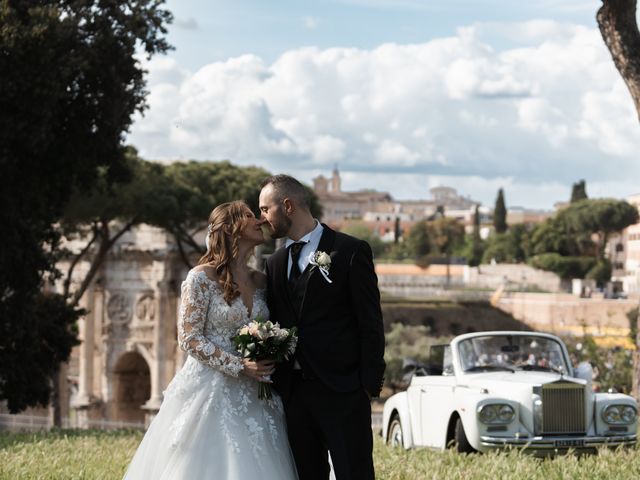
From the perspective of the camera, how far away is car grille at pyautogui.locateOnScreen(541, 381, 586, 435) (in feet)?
35.0

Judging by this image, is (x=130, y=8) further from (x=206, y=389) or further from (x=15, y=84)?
(x=206, y=389)

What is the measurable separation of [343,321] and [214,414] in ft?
2.44

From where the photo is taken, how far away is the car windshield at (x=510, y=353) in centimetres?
1154

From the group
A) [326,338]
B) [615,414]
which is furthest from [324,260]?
[615,414]

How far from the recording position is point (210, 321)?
580 cm

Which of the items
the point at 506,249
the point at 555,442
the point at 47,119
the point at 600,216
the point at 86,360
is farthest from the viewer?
the point at 506,249

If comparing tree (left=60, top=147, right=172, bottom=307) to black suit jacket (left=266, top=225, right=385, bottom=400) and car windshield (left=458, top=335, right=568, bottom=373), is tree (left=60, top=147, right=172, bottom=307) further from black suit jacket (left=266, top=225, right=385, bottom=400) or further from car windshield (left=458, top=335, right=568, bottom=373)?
black suit jacket (left=266, top=225, right=385, bottom=400)

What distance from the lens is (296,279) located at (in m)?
5.70

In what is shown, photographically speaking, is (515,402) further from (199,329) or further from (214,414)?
(199,329)

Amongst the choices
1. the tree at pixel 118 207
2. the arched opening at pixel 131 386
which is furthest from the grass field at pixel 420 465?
the arched opening at pixel 131 386

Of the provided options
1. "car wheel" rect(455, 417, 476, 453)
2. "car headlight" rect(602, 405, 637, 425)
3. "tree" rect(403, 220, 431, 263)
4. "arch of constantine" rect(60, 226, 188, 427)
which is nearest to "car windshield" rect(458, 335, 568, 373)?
"car wheel" rect(455, 417, 476, 453)

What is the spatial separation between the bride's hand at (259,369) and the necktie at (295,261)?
401mm

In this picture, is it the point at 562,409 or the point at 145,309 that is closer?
the point at 562,409

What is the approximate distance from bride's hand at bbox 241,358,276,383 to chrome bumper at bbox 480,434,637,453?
17.3 ft
